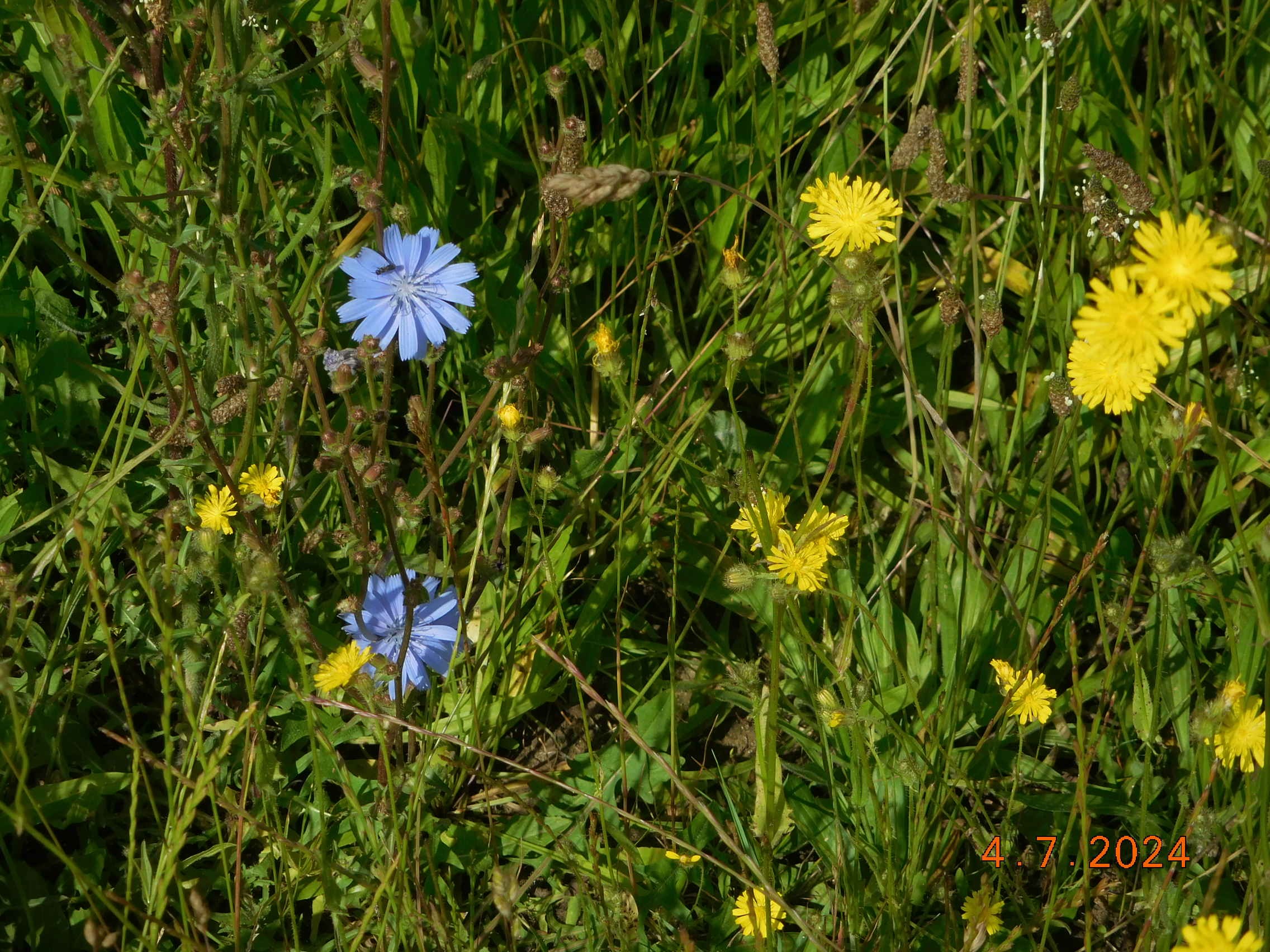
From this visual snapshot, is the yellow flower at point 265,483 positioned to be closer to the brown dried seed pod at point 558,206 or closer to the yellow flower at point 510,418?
the yellow flower at point 510,418

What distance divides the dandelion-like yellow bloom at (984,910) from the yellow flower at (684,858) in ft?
1.57

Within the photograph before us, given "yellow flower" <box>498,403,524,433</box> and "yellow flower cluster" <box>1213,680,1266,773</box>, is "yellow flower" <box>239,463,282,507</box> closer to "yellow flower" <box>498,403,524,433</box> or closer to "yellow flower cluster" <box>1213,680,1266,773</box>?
"yellow flower" <box>498,403,524,433</box>

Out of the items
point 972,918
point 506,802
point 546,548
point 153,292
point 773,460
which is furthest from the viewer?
point 773,460

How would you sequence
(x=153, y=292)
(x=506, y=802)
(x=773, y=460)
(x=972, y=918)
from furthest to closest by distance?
(x=773, y=460), (x=506, y=802), (x=972, y=918), (x=153, y=292)

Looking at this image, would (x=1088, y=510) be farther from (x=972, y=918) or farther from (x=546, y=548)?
(x=546, y=548)

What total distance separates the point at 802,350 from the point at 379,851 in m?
1.28

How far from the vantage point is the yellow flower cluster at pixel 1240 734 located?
164 cm

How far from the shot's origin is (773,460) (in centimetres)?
231

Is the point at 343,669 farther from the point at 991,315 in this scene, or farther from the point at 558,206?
the point at 991,315

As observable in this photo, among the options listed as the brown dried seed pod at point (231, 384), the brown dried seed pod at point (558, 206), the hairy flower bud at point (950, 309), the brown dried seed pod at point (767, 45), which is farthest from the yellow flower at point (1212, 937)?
the brown dried seed pod at point (231, 384)

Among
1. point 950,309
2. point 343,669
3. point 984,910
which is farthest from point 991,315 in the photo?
point 343,669

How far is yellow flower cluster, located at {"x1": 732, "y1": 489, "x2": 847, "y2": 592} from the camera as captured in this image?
1603 mm

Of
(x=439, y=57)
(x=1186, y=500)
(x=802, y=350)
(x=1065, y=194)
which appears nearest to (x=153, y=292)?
(x=439, y=57)

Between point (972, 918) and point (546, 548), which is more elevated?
point (546, 548)
